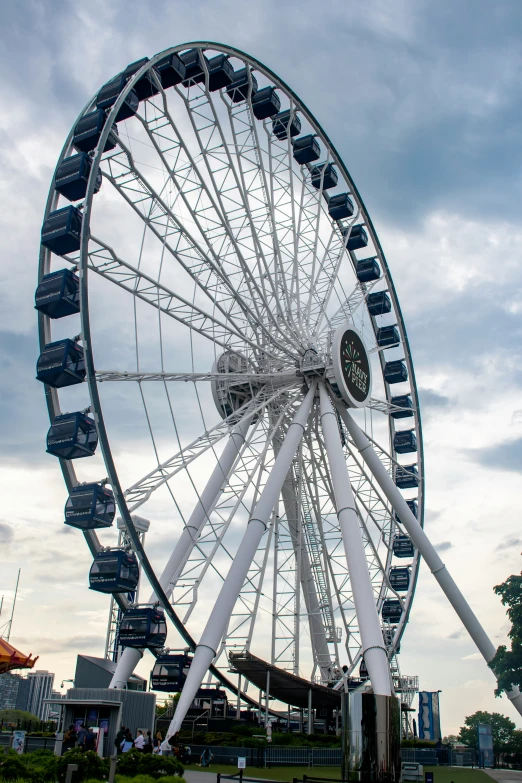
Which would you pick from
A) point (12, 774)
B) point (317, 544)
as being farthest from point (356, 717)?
point (317, 544)

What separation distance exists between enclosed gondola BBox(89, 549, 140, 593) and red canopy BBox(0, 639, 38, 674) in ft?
48.8

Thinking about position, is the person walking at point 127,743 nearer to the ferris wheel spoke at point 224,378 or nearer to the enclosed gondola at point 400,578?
the ferris wheel spoke at point 224,378

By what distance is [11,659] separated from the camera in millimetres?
35938

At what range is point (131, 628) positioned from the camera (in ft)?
81.6

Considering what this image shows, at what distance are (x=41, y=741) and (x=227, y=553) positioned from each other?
9.32m

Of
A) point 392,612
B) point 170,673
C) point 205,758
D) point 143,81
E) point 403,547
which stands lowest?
point 205,758

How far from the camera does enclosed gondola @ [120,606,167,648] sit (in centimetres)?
2473

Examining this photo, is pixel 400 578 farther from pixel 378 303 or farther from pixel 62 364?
pixel 62 364

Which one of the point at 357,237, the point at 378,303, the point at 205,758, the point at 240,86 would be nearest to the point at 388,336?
the point at 378,303

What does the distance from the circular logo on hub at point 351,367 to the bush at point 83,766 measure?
20.2 metres

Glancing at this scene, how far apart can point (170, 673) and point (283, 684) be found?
9817mm

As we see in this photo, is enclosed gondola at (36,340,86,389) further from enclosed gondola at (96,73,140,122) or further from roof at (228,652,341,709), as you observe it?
roof at (228,652,341,709)

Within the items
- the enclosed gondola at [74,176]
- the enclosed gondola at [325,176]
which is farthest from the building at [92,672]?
the enclosed gondola at [325,176]

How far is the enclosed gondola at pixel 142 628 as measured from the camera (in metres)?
24.7
